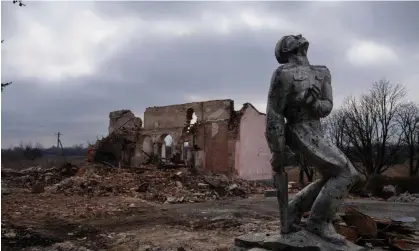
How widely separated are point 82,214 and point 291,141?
7647 millimetres

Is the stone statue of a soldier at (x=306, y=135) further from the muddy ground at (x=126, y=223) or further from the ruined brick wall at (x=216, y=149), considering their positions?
the ruined brick wall at (x=216, y=149)

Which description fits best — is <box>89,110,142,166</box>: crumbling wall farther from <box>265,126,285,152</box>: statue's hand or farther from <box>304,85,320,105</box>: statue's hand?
<box>304,85,320,105</box>: statue's hand

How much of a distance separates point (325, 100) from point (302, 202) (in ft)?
3.70

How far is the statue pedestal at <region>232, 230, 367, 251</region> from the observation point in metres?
4.20

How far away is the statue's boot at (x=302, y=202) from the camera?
461cm

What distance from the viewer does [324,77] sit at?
4.60 meters

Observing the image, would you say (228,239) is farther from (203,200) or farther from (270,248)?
(203,200)

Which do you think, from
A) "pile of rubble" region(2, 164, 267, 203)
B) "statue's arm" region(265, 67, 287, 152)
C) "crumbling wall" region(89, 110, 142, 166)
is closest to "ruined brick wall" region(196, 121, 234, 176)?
"pile of rubble" region(2, 164, 267, 203)

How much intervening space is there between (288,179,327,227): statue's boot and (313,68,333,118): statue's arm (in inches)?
29.5

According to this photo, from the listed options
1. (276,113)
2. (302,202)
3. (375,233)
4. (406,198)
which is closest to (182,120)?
(406,198)

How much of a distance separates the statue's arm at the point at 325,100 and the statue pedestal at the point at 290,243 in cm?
125

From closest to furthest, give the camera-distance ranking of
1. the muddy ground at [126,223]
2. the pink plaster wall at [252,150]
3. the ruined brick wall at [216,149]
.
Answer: the muddy ground at [126,223], the ruined brick wall at [216,149], the pink plaster wall at [252,150]

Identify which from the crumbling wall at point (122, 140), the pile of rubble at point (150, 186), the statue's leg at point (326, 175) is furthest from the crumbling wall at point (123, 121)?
the statue's leg at point (326, 175)

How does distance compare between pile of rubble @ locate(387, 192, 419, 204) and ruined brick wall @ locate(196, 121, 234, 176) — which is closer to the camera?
pile of rubble @ locate(387, 192, 419, 204)
